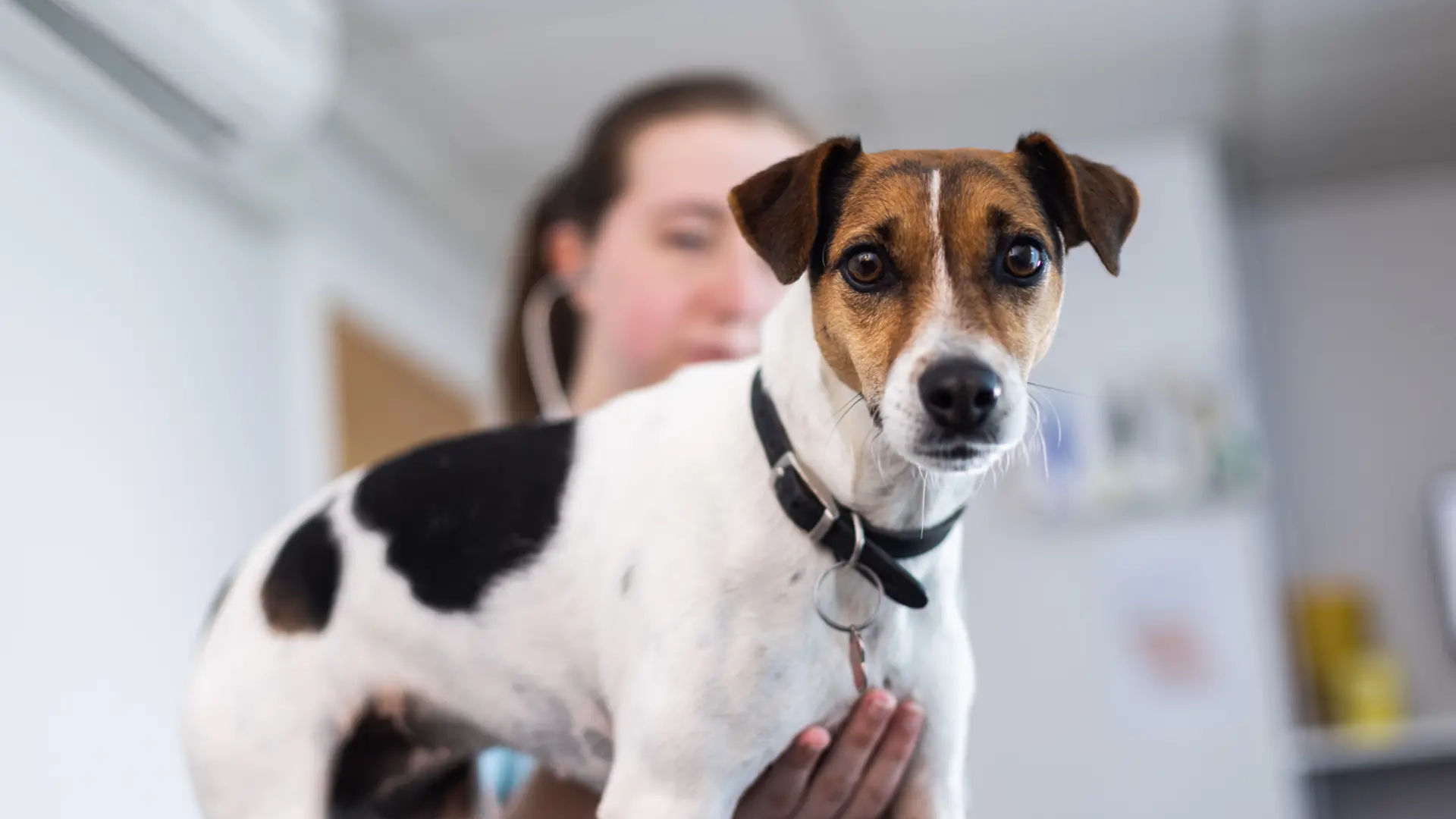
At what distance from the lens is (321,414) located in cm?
353

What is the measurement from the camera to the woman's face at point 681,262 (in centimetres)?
173

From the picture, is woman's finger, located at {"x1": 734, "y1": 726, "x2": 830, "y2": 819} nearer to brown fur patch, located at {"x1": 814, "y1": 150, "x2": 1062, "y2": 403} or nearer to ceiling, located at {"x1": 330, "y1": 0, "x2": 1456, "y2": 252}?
brown fur patch, located at {"x1": 814, "y1": 150, "x2": 1062, "y2": 403}

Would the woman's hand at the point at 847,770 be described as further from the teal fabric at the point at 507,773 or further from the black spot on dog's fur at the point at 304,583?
the teal fabric at the point at 507,773

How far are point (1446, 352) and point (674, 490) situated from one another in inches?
173

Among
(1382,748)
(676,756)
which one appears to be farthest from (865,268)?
(1382,748)

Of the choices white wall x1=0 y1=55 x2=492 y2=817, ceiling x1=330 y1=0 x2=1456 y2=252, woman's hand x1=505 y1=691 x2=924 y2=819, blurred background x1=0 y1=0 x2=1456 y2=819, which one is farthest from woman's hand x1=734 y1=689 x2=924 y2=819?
ceiling x1=330 y1=0 x2=1456 y2=252

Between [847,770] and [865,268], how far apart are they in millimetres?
428

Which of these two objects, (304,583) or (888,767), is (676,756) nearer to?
(888,767)

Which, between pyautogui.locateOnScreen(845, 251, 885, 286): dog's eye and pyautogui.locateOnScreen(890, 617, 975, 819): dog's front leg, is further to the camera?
pyautogui.locateOnScreen(890, 617, 975, 819): dog's front leg

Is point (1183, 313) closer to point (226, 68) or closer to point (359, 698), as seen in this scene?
point (226, 68)

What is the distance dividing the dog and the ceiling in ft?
6.87

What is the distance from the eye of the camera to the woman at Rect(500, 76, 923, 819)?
1.73m

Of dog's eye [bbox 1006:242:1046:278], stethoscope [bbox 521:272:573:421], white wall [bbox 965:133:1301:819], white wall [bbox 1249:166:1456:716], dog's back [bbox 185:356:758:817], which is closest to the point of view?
dog's eye [bbox 1006:242:1046:278]

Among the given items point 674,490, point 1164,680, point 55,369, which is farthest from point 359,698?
point 1164,680
